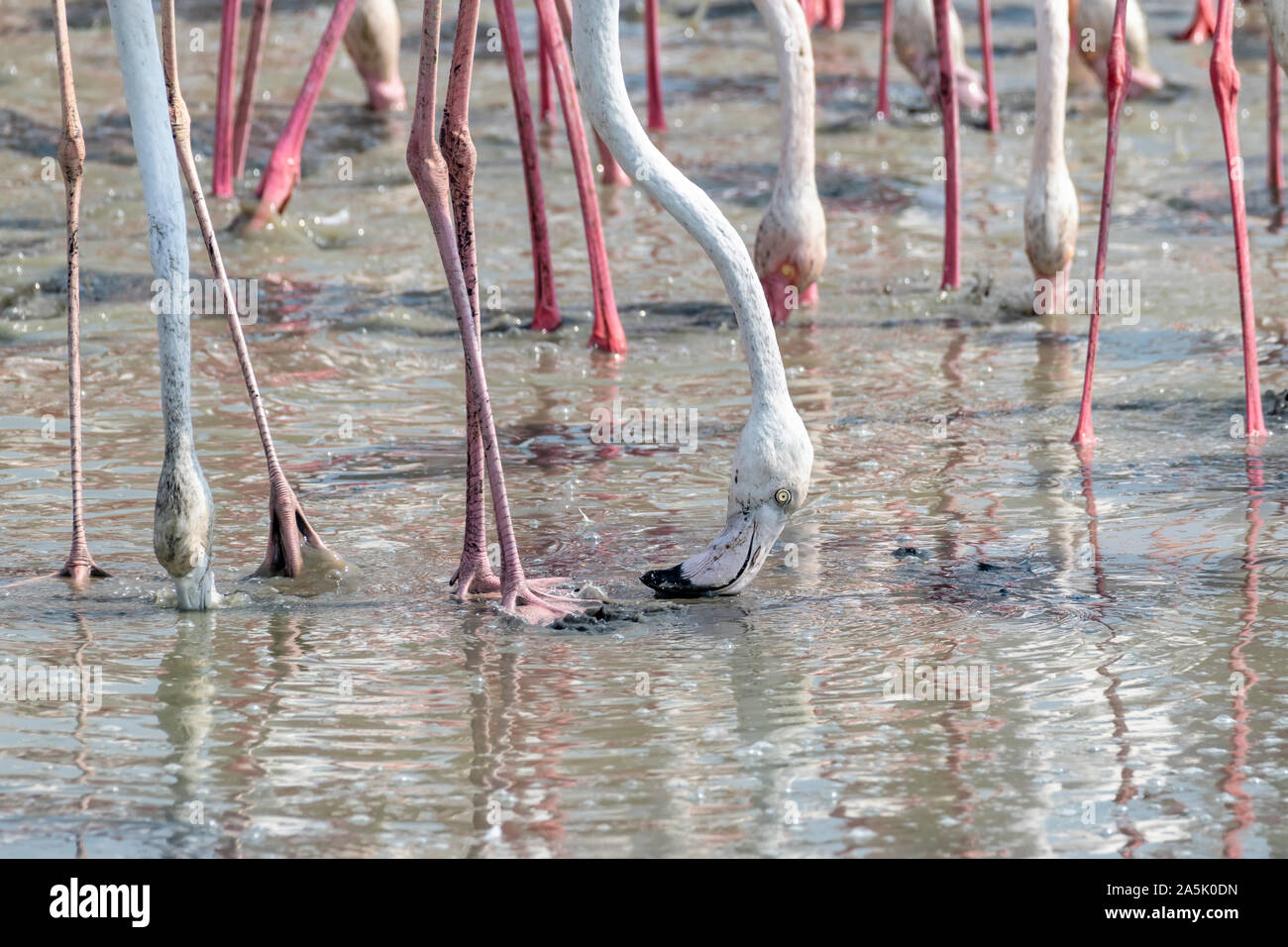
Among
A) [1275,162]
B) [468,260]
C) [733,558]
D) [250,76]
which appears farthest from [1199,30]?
[733,558]

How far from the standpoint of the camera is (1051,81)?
6.08 meters

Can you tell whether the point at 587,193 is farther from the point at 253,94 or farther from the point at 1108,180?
the point at 253,94

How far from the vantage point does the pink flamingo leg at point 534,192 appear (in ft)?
19.0

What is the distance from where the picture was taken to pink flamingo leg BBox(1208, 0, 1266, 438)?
196 inches

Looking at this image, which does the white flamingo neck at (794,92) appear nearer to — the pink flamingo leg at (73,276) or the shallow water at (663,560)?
the shallow water at (663,560)

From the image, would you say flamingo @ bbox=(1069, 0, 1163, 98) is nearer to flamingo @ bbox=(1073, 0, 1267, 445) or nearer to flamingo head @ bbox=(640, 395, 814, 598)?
flamingo @ bbox=(1073, 0, 1267, 445)

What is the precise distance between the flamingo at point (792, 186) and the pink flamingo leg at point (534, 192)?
0.69 meters

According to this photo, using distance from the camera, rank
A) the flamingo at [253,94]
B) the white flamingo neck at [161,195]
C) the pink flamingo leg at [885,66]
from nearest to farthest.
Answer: the white flamingo neck at [161,195], the flamingo at [253,94], the pink flamingo leg at [885,66]

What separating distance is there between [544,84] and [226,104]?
6.69ft

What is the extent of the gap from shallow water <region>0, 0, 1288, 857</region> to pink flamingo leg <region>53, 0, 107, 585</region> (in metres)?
0.11

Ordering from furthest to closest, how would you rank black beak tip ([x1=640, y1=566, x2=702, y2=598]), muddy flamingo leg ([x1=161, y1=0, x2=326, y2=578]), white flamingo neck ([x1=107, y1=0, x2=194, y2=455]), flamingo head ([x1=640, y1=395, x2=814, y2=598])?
muddy flamingo leg ([x1=161, y1=0, x2=326, y2=578]) → black beak tip ([x1=640, y1=566, x2=702, y2=598]) → flamingo head ([x1=640, y1=395, x2=814, y2=598]) → white flamingo neck ([x1=107, y1=0, x2=194, y2=455])

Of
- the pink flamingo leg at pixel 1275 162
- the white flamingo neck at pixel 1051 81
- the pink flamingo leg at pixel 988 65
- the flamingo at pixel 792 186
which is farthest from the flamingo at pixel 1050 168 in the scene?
the pink flamingo leg at pixel 988 65

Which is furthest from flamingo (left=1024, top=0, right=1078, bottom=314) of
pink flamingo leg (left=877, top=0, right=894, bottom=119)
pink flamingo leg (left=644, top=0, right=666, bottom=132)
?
pink flamingo leg (left=877, top=0, right=894, bottom=119)
